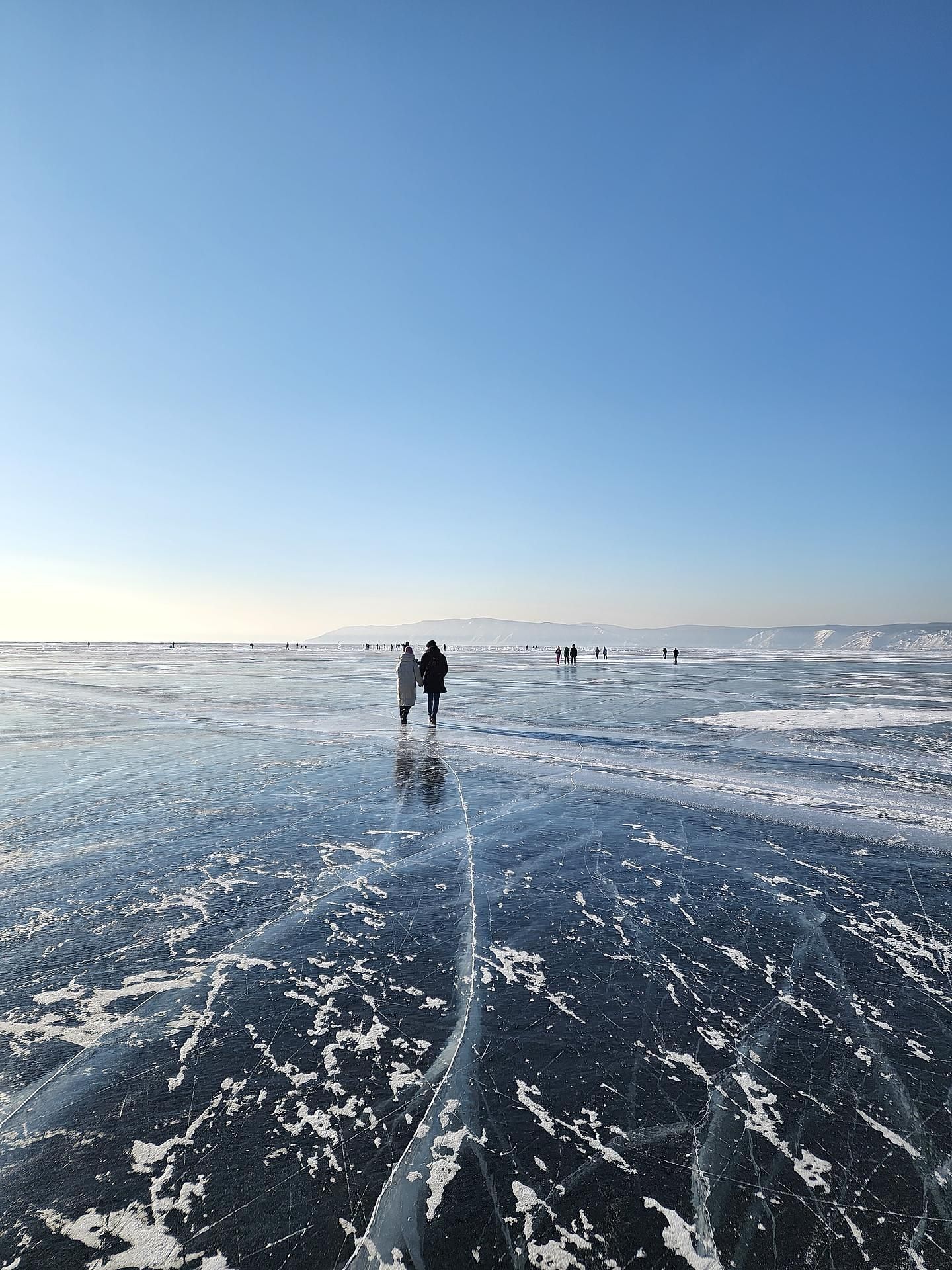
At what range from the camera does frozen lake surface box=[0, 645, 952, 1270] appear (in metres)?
2.09

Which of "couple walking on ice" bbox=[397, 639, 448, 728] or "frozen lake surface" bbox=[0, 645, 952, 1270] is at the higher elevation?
"couple walking on ice" bbox=[397, 639, 448, 728]

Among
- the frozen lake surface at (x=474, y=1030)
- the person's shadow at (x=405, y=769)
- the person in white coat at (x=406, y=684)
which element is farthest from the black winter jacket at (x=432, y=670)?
the frozen lake surface at (x=474, y=1030)

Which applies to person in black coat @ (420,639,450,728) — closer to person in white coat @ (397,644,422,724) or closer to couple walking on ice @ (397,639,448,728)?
couple walking on ice @ (397,639,448,728)

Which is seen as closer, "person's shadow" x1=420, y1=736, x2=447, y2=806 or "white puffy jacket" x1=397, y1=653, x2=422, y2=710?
"person's shadow" x1=420, y1=736, x2=447, y2=806

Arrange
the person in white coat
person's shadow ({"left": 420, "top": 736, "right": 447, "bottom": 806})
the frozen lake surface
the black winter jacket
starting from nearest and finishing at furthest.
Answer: the frozen lake surface, person's shadow ({"left": 420, "top": 736, "right": 447, "bottom": 806}), the person in white coat, the black winter jacket

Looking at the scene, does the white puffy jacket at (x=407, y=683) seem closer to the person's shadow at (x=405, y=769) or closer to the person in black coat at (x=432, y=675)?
the person in black coat at (x=432, y=675)

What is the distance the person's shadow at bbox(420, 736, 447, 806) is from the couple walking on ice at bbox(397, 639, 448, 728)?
8.98ft

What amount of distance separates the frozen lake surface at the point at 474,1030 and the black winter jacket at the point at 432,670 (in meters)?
6.59

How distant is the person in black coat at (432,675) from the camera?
1435 cm

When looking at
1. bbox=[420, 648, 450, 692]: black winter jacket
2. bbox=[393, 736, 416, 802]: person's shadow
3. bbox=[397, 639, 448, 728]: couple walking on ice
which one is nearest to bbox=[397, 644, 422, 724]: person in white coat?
bbox=[397, 639, 448, 728]: couple walking on ice

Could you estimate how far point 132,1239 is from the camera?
2.02 meters

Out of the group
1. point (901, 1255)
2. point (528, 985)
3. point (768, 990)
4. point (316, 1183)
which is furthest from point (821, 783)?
point (316, 1183)

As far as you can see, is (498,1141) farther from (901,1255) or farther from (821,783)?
(821,783)

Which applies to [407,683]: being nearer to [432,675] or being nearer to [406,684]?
[406,684]
